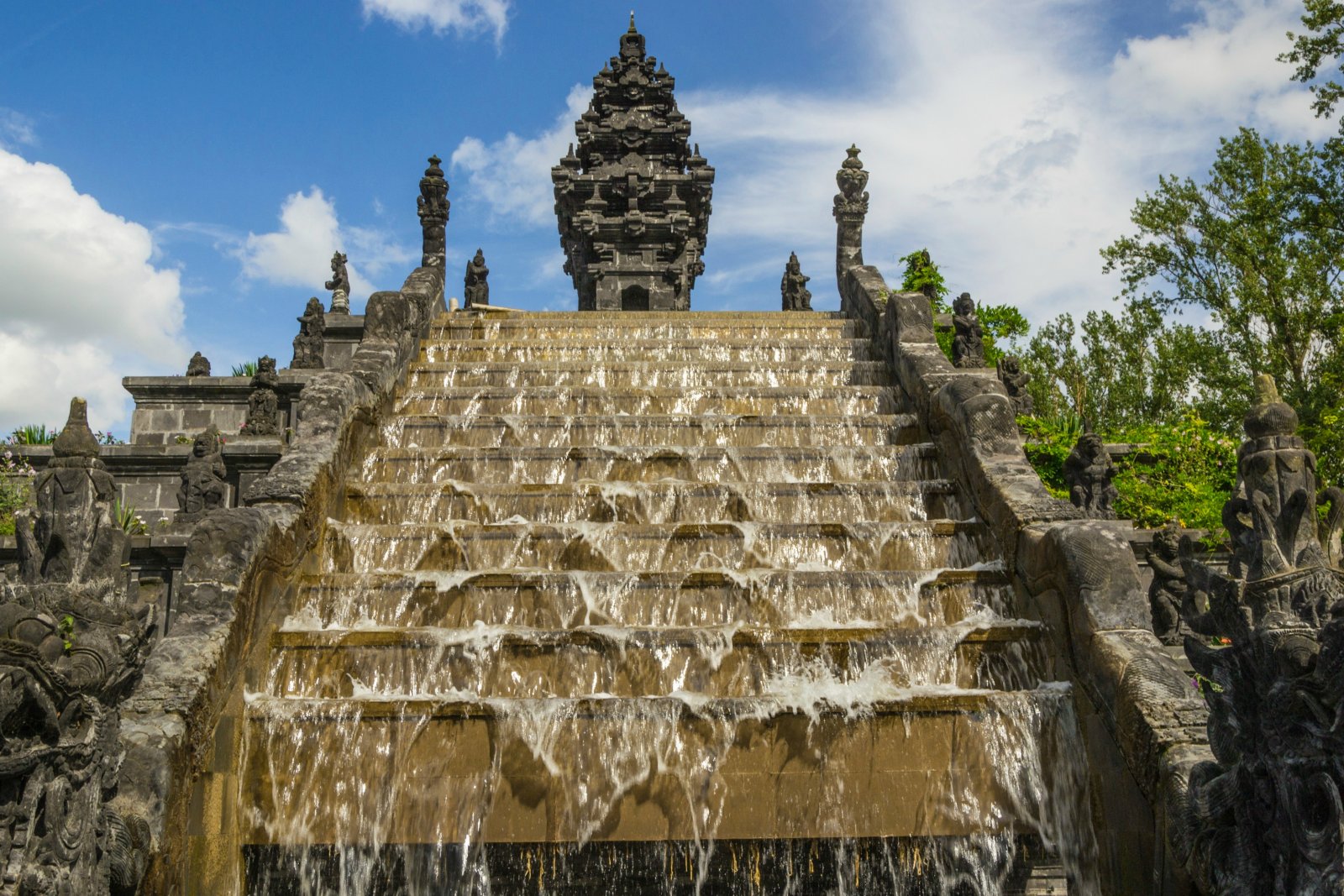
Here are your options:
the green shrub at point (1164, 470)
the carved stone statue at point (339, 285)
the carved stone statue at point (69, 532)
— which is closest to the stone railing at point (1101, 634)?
the green shrub at point (1164, 470)

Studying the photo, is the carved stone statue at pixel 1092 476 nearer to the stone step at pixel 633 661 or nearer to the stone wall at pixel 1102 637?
the stone wall at pixel 1102 637

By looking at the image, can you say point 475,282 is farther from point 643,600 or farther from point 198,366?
point 643,600

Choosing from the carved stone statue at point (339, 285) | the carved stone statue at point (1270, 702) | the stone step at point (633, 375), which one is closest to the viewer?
the carved stone statue at point (1270, 702)

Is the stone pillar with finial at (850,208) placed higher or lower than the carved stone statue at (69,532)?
higher

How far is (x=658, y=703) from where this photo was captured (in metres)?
6.87

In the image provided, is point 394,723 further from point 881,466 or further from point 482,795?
point 881,466

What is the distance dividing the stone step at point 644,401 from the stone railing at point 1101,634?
174 cm

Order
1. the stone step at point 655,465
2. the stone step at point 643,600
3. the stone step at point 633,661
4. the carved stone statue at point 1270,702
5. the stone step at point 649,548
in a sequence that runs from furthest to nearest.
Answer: the stone step at point 655,465 < the stone step at point 649,548 < the stone step at point 643,600 < the stone step at point 633,661 < the carved stone statue at point 1270,702

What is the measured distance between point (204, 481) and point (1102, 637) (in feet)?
32.5

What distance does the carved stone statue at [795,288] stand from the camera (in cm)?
2911

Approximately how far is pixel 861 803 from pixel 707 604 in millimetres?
2085

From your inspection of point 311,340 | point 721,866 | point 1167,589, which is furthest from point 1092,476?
point 311,340

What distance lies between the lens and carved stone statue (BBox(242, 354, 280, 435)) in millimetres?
14461

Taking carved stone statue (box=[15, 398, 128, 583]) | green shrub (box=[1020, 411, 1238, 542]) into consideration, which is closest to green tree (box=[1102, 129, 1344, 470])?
green shrub (box=[1020, 411, 1238, 542])
